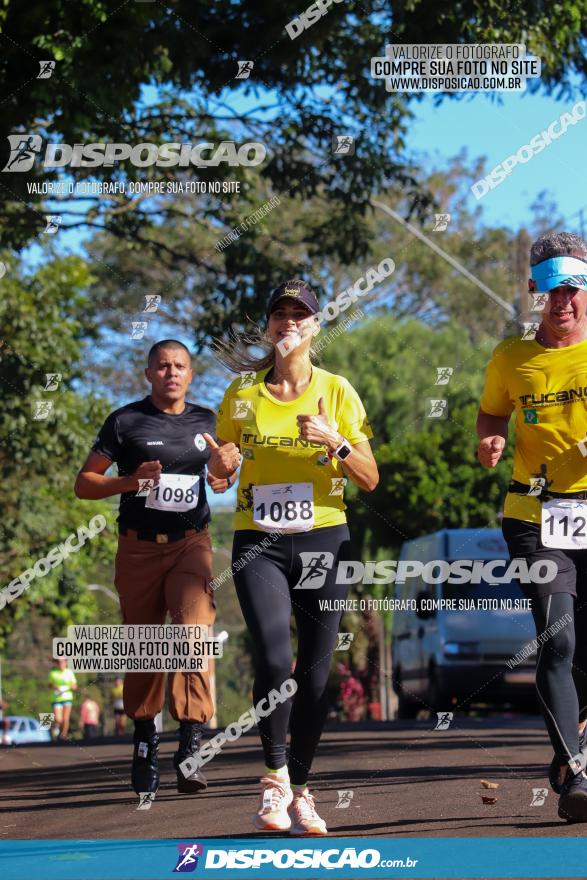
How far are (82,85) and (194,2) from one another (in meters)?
2.23

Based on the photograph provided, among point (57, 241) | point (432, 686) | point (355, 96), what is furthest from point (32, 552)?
point (355, 96)

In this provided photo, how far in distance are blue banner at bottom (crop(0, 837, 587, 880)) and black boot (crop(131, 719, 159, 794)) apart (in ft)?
6.06

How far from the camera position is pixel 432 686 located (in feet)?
60.8

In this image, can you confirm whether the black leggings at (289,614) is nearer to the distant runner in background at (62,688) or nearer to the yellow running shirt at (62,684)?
the distant runner in background at (62,688)

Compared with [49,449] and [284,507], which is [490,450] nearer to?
[284,507]

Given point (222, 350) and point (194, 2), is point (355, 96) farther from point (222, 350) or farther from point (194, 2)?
point (222, 350)

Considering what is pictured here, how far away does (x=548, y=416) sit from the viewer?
666cm

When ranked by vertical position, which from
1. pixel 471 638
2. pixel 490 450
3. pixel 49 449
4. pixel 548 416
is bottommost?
pixel 471 638

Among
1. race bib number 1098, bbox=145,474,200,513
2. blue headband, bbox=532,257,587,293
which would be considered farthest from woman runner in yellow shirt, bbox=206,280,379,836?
race bib number 1098, bbox=145,474,200,513

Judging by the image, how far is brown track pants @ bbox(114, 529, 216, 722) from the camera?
27.4ft

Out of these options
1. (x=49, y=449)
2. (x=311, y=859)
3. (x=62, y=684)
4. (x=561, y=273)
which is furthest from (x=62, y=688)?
(x=311, y=859)

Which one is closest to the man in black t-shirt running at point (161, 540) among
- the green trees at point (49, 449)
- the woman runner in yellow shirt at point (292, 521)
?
the woman runner in yellow shirt at point (292, 521)

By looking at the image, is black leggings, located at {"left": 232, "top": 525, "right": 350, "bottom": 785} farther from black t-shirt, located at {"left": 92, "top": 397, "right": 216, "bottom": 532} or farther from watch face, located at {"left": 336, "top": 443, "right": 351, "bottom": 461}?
black t-shirt, located at {"left": 92, "top": 397, "right": 216, "bottom": 532}

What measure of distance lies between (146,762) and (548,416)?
9.69ft
